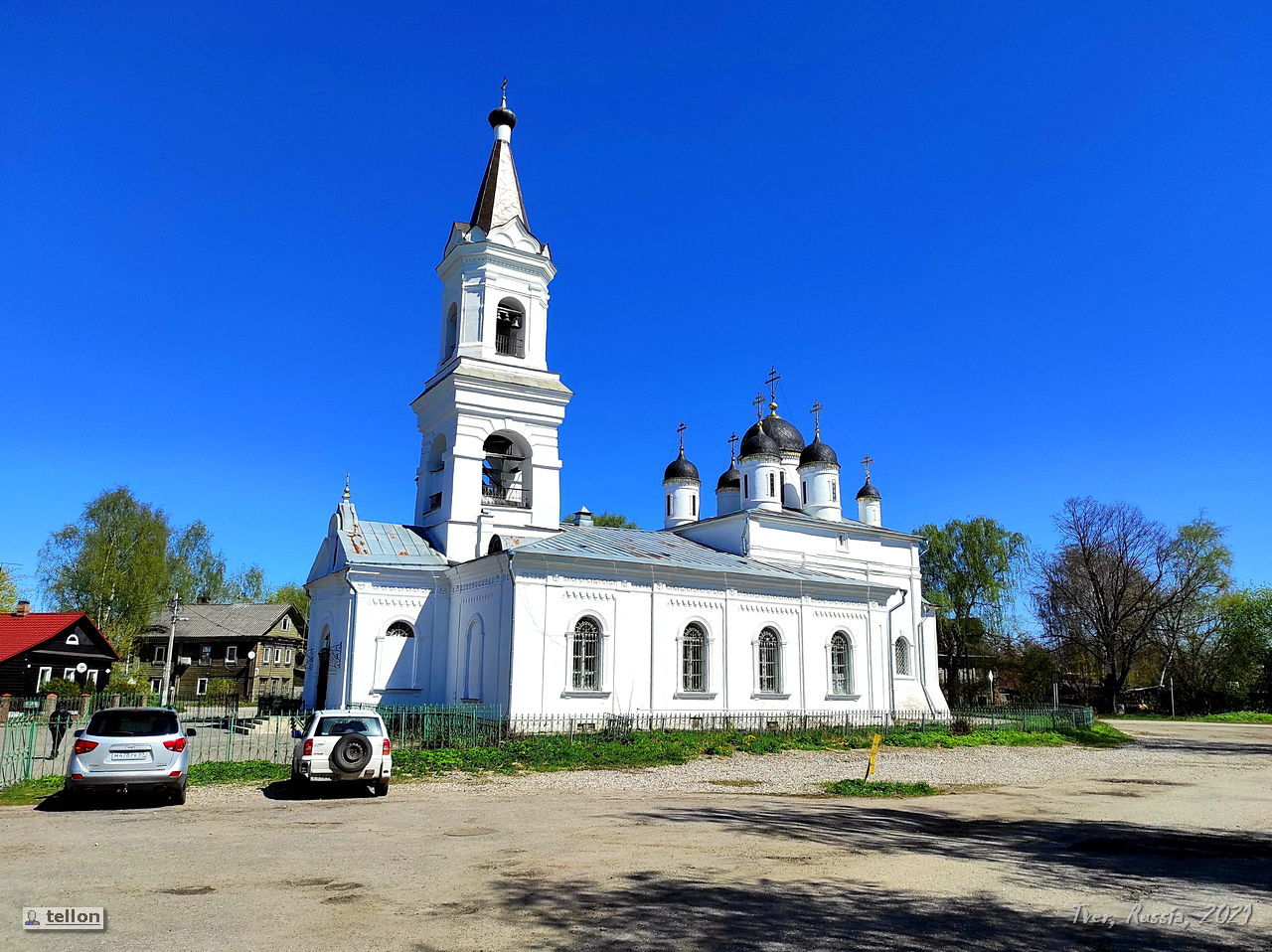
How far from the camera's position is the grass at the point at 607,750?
1591 centimetres

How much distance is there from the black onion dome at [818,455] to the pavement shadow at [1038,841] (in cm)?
2507

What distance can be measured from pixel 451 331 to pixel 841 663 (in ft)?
57.2

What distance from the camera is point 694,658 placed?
26.3 metres

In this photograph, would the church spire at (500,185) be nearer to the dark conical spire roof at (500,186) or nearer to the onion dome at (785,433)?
the dark conical spire roof at (500,186)

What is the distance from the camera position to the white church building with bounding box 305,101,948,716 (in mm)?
24125

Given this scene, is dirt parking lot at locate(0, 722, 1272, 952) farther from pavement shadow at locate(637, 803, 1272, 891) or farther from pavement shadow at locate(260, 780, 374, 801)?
pavement shadow at locate(260, 780, 374, 801)

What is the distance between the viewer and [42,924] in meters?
6.57

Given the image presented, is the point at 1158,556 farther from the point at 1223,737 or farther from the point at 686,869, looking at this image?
the point at 686,869

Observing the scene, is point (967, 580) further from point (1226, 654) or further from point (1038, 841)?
point (1038, 841)

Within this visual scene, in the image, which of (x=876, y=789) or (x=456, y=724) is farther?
(x=456, y=724)

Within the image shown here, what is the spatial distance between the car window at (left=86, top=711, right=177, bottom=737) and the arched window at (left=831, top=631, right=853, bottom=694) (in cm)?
2134

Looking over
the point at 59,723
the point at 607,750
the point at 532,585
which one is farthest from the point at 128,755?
the point at 532,585

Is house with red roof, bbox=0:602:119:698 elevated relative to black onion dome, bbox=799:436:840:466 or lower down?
lower down

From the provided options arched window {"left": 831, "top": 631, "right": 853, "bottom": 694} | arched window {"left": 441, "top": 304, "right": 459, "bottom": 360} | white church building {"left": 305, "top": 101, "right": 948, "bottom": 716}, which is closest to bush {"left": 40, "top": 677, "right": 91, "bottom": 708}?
white church building {"left": 305, "top": 101, "right": 948, "bottom": 716}
